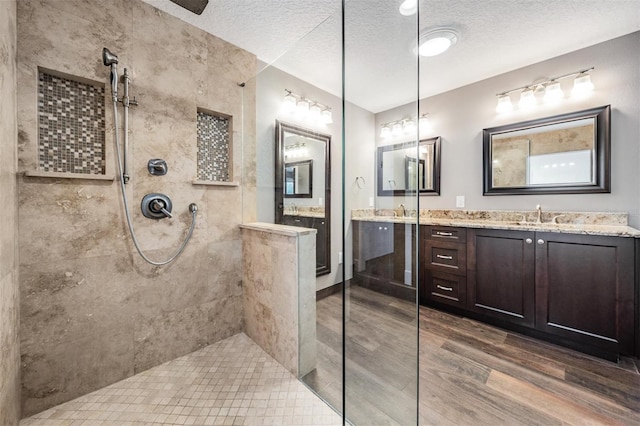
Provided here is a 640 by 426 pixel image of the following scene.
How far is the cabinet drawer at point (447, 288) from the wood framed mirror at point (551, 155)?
1009 millimetres

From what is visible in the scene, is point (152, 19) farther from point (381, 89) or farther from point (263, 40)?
point (381, 89)

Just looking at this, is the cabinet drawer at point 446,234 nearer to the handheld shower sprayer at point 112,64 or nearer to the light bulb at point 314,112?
the light bulb at point 314,112

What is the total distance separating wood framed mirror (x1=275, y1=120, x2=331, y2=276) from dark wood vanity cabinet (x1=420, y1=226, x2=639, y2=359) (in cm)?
132

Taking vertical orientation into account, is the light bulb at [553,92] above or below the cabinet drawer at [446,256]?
above

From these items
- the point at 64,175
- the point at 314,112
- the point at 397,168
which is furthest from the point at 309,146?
the point at 64,175

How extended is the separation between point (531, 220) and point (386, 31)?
217 cm

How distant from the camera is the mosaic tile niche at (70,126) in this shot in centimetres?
127

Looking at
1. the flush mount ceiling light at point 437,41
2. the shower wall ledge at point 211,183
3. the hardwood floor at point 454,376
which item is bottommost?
the hardwood floor at point 454,376

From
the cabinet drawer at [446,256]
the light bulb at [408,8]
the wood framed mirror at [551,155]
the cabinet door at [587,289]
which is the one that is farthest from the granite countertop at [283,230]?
the wood framed mirror at [551,155]

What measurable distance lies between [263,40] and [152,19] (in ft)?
2.46

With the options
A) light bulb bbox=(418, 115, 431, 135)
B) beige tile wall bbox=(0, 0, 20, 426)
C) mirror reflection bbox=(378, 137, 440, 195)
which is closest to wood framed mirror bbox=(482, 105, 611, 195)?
light bulb bbox=(418, 115, 431, 135)

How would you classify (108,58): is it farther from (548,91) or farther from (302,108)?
(548,91)

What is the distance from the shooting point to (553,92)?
85.6 inches

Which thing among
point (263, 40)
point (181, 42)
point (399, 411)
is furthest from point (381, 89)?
point (399, 411)
